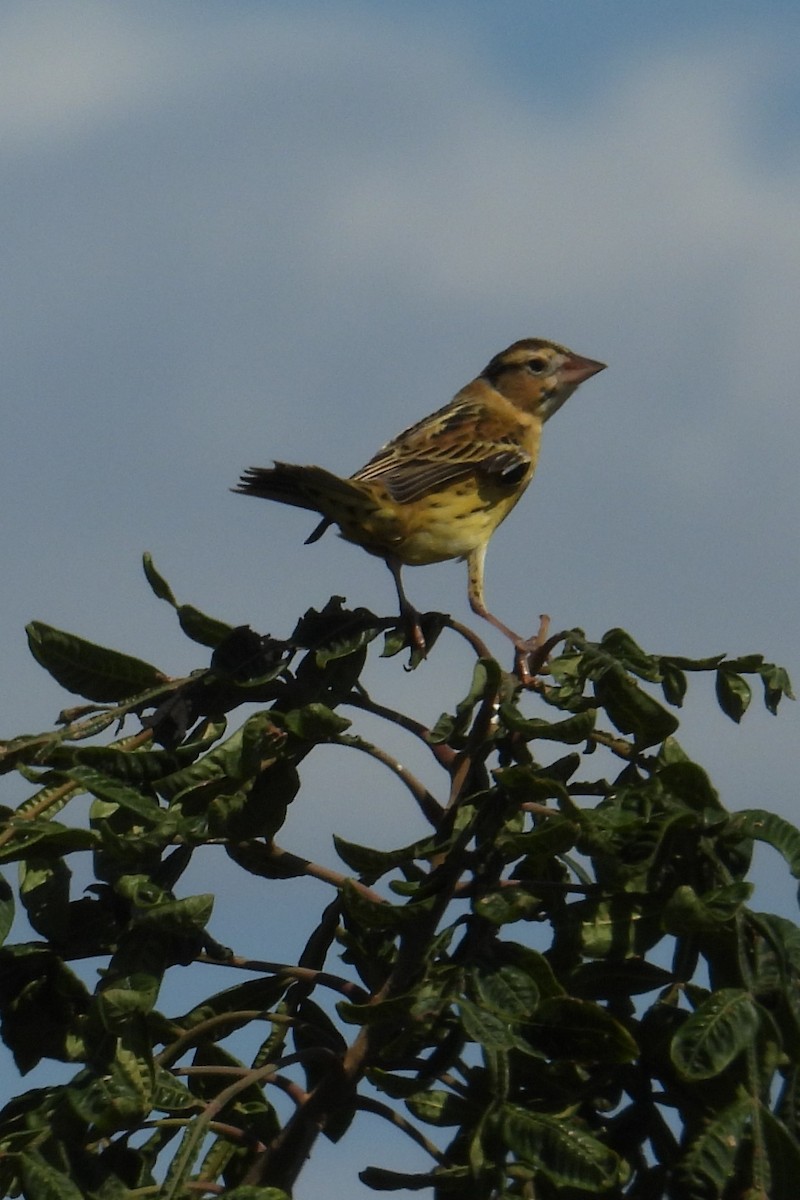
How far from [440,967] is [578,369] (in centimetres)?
647

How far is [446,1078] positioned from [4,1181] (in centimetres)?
78

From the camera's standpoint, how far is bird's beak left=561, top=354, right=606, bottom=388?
368 inches

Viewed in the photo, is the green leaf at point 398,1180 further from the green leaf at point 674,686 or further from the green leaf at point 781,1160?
the green leaf at point 674,686

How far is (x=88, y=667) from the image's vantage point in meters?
3.74

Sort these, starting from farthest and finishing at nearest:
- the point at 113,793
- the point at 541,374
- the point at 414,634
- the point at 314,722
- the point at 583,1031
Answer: the point at 541,374 → the point at 414,634 → the point at 314,722 → the point at 113,793 → the point at 583,1031

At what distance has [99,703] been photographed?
3.78 metres

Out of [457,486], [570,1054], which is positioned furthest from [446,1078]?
[457,486]

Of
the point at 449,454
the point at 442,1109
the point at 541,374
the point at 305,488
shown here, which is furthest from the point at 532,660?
the point at 541,374

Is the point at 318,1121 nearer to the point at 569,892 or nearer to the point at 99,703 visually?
the point at 569,892

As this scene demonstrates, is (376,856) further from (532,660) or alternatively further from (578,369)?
(578,369)

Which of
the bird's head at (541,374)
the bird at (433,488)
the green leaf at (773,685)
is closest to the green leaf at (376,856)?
the green leaf at (773,685)

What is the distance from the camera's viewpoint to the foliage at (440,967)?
121 inches

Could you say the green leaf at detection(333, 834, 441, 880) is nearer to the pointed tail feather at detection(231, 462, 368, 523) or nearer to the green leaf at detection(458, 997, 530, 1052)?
the green leaf at detection(458, 997, 530, 1052)

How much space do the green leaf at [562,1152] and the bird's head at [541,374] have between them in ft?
21.0
